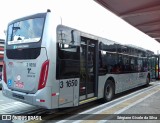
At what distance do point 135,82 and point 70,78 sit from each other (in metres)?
7.40

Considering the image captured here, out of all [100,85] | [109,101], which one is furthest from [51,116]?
[109,101]

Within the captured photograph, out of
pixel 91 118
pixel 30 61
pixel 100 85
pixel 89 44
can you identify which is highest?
pixel 89 44

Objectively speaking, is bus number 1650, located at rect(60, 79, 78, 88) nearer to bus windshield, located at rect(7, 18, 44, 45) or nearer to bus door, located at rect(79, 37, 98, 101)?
bus door, located at rect(79, 37, 98, 101)

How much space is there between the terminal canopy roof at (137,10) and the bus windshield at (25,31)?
283 centimetres

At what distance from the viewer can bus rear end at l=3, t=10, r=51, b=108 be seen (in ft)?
20.4

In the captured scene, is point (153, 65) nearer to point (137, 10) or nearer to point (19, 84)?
point (137, 10)

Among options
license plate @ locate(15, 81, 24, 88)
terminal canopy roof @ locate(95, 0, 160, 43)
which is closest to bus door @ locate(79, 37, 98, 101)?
terminal canopy roof @ locate(95, 0, 160, 43)

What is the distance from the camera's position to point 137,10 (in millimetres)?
→ 9828

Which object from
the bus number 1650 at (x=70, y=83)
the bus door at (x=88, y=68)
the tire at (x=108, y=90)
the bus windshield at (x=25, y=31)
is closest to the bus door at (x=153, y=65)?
the tire at (x=108, y=90)

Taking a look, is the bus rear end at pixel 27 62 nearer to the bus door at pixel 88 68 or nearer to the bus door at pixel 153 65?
the bus door at pixel 88 68

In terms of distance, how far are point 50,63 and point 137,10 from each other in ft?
17.9

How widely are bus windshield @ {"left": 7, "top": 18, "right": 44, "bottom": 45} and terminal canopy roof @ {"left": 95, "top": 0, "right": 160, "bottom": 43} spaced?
2834 mm

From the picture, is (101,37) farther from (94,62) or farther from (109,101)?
(109,101)

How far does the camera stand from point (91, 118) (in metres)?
6.82
